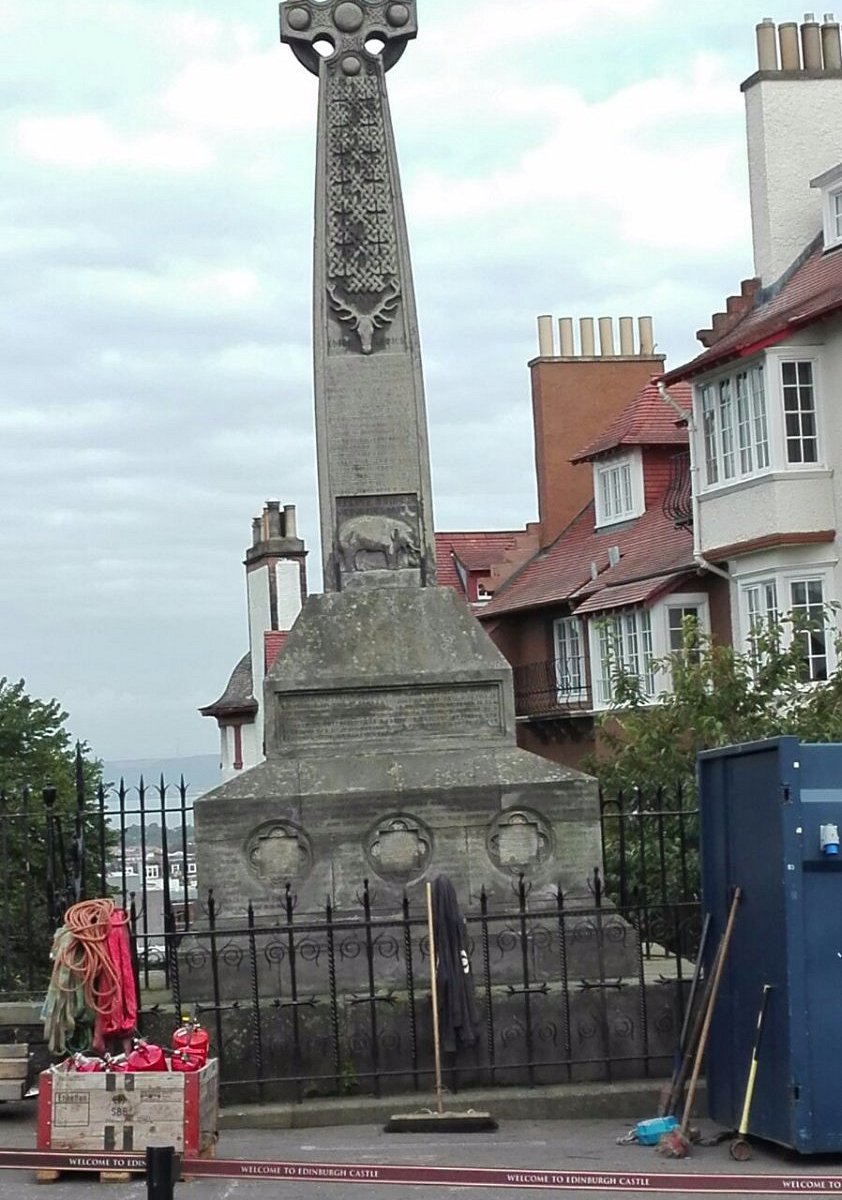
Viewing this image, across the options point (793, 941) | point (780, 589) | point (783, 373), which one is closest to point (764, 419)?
point (783, 373)

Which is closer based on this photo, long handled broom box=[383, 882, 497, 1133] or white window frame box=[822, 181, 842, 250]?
long handled broom box=[383, 882, 497, 1133]

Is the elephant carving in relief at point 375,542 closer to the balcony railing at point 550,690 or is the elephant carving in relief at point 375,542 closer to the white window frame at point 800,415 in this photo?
the white window frame at point 800,415

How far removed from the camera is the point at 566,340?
1780 inches

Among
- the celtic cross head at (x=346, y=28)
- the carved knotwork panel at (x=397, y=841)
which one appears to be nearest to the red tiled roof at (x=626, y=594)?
the celtic cross head at (x=346, y=28)

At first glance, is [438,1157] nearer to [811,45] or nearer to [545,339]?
[811,45]

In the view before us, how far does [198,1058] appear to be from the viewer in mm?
11773

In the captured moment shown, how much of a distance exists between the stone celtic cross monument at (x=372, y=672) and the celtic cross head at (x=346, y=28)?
1 cm

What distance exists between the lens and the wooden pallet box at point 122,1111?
11.4 meters

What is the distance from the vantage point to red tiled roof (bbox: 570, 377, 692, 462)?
41.1 m

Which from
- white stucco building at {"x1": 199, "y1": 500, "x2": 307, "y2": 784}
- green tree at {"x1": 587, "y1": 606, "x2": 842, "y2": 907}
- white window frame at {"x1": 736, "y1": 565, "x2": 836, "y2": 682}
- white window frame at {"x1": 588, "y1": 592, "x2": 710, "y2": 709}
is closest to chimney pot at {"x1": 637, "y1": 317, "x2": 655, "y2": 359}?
white window frame at {"x1": 588, "y1": 592, "x2": 710, "y2": 709}

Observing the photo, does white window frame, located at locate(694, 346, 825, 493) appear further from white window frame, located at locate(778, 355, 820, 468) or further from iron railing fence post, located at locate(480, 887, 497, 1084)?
iron railing fence post, located at locate(480, 887, 497, 1084)

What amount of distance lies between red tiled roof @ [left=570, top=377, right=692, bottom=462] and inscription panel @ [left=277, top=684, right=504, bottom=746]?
26249 millimetres

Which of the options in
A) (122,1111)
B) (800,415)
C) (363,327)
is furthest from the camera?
(800,415)

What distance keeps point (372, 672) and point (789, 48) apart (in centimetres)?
2335
